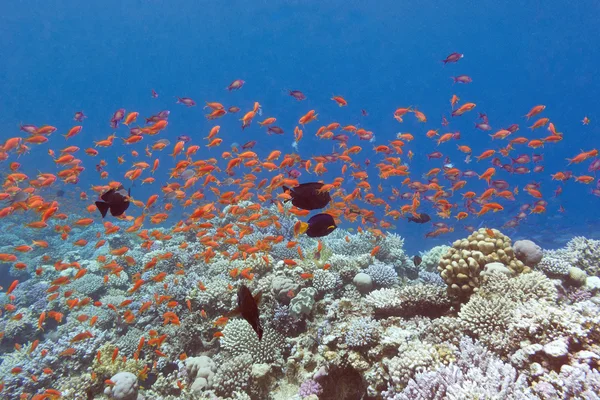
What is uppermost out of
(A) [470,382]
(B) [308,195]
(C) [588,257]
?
(C) [588,257]

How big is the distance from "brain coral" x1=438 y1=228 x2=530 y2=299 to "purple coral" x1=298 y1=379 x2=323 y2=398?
3.10 metres

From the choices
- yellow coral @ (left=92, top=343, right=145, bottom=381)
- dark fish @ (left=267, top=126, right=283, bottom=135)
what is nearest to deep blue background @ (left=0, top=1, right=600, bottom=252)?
dark fish @ (left=267, top=126, right=283, bottom=135)

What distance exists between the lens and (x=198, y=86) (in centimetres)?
12562

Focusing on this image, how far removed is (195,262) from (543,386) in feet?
31.5

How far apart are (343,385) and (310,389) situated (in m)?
0.53

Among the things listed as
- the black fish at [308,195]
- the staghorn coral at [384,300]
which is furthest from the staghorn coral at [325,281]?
the black fish at [308,195]

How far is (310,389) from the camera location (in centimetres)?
455

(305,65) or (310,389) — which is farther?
(305,65)

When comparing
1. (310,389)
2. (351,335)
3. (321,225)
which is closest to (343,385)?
(310,389)

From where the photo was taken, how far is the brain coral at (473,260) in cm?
550

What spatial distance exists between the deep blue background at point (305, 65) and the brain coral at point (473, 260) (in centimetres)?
8291

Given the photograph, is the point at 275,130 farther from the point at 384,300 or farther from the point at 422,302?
the point at 422,302

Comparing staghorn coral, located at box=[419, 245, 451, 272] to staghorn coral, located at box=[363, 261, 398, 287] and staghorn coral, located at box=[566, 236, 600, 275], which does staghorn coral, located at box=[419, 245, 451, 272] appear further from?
staghorn coral, located at box=[566, 236, 600, 275]

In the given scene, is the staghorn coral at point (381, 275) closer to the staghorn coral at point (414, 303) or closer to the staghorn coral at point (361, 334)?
the staghorn coral at point (414, 303)
